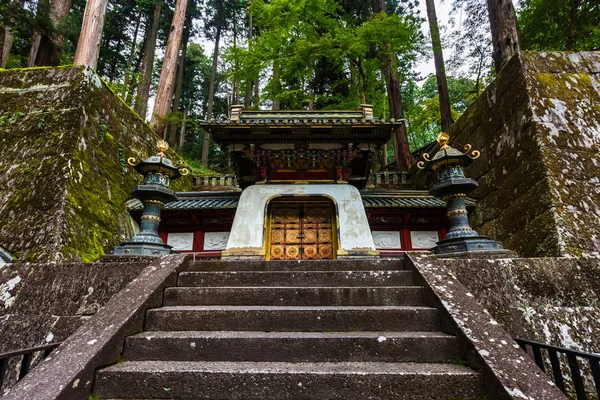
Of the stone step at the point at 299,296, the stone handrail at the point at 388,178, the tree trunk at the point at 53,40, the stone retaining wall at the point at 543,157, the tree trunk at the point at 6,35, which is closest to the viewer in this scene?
the stone step at the point at 299,296

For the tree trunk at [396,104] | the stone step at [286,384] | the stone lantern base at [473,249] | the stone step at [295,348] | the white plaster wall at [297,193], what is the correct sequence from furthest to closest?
the tree trunk at [396,104] → the white plaster wall at [297,193] → the stone lantern base at [473,249] → the stone step at [295,348] → the stone step at [286,384]

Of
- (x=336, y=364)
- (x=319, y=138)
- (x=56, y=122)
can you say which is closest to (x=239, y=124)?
(x=319, y=138)

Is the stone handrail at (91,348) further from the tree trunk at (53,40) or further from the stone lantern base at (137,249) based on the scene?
→ the tree trunk at (53,40)

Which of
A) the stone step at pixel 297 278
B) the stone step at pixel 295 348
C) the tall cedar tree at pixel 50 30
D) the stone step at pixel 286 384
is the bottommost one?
the stone step at pixel 286 384

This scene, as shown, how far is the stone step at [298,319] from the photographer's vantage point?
2.66 m

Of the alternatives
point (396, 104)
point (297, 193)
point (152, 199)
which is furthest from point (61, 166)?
point (396, 104)

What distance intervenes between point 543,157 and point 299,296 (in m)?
4.84

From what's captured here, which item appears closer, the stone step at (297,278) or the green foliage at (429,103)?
the stone step at (297,278)

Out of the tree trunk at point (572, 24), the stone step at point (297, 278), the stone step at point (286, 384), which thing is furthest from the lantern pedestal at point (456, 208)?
the tree trunk at point (572, 24)

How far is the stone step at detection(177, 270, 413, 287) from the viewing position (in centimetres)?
339

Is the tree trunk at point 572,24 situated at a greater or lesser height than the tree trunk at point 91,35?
greater

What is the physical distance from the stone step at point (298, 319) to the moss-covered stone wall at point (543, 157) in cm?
329

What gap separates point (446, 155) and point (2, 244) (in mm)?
6984

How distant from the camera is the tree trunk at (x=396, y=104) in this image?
11.4 metres
